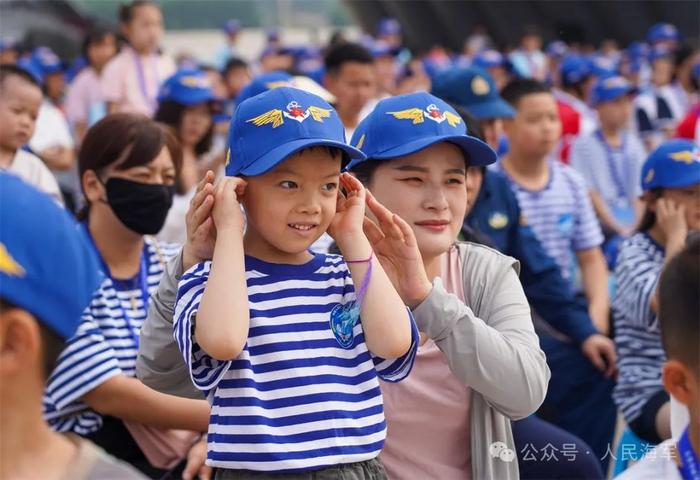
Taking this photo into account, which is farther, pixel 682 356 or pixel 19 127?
pixel 19 127

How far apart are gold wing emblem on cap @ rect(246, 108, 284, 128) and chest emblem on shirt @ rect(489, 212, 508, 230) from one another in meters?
2.23

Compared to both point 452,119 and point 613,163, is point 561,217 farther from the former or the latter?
point 613,163

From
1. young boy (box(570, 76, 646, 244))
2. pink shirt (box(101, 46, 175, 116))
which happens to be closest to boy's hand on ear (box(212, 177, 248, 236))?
young boy (box(570, 76, 646, 244))

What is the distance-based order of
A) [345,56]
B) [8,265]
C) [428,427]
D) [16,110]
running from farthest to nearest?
[345,56], [16,110], [428,427], [8,265]

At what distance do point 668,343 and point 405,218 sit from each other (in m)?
1.01

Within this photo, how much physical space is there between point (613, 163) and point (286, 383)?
655 centimetres

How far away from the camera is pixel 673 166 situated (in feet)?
15.6

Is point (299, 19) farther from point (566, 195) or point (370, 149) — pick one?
point (370, 149)

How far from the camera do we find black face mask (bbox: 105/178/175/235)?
154 inches

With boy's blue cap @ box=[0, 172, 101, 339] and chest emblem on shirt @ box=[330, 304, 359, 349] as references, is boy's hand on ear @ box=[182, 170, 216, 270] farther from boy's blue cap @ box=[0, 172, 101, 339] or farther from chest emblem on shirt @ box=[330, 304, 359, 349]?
boy's blue cap @ box=[0, 172, 101, 339]

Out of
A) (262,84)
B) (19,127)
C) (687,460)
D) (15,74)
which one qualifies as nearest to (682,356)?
(687,460)

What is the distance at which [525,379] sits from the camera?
9.49 ft

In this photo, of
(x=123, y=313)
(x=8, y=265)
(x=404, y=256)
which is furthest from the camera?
(x=123, y=313)

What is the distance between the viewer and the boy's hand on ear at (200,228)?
107 inches
